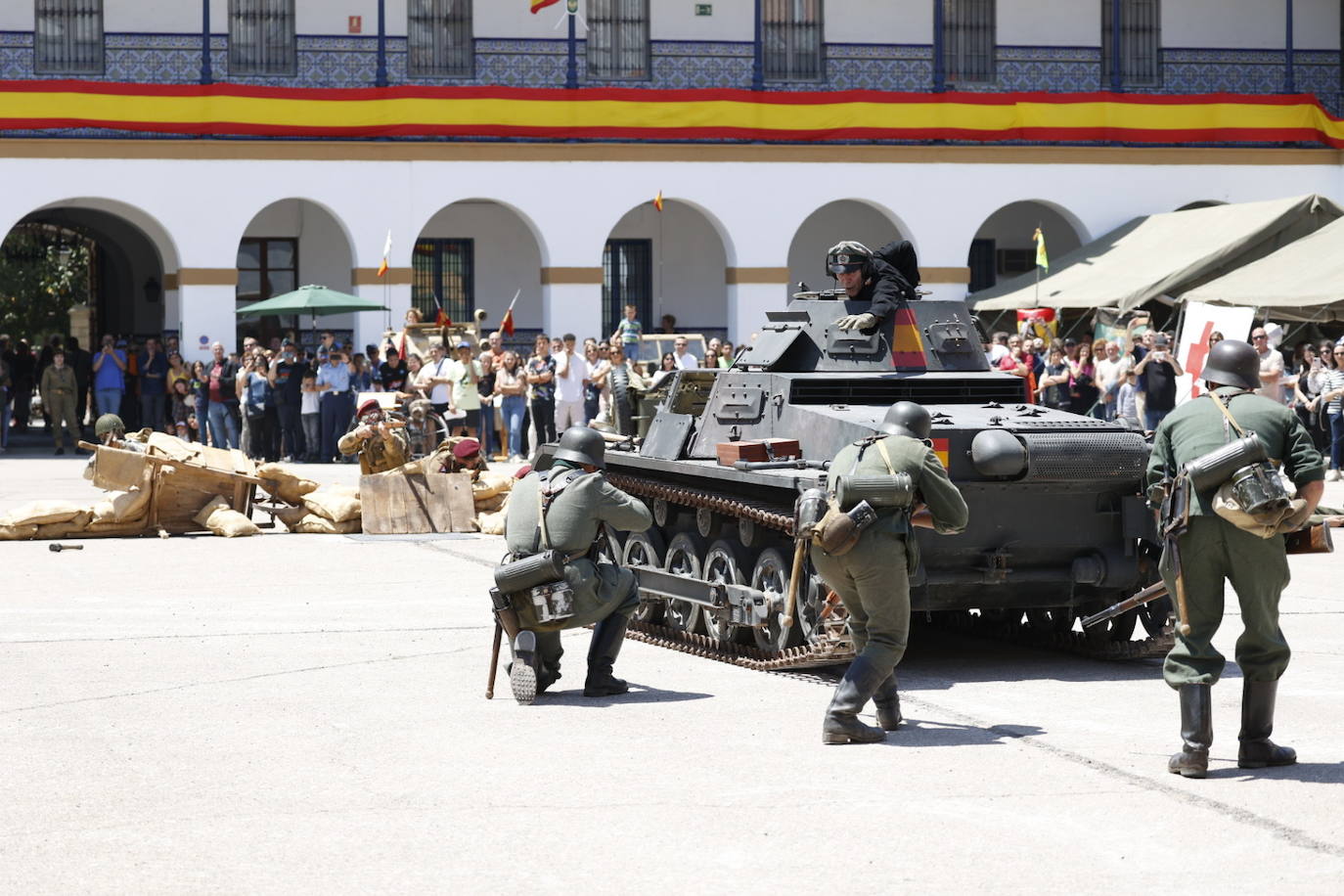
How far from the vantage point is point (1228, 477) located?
8258 millimetres

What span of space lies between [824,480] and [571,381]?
16.2 metres

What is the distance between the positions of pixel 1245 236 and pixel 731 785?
22276 millimetres

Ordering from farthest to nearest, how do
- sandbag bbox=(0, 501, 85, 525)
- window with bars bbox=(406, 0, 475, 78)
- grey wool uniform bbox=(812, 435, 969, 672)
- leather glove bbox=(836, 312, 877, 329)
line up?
window with bars bbox=(406, 0, 475, 78) → sandbag bbox=(0, 501, 85, 525) → leather glove bbox=(836, 312, 877, 329) → grey wool uniform bbox=(812, 435, 969, 672)

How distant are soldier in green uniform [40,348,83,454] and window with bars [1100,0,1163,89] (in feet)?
61.5

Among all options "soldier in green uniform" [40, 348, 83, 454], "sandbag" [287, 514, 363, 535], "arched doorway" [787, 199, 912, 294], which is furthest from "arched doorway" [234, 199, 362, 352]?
"sandbag" [287, 514, 363, 535]

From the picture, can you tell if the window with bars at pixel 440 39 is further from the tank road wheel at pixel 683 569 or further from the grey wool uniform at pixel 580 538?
the grey wool uniform at pixel 580 538

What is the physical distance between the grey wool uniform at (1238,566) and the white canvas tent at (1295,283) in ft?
56.8

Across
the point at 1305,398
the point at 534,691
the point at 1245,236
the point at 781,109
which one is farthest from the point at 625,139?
the point at 534,691

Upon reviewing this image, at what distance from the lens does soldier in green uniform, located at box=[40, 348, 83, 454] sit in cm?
3019

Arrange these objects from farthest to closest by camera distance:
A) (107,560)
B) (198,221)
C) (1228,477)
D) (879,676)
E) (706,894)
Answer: (198,221), (107,560), (879,676), (1228,477), (706,894)

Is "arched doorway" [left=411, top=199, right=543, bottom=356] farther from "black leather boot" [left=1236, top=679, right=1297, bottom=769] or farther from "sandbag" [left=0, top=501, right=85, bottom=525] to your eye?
"black leather boot" [left=1236, top=679, right=1297, bottom=769]

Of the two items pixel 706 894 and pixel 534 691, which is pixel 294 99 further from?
pixel 706 894

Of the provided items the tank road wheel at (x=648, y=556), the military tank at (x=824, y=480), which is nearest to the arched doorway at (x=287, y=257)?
the tank road wheel at (x=648, y=556)

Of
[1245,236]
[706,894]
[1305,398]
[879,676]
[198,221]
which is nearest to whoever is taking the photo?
[706,894]
